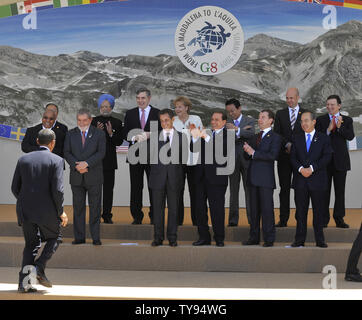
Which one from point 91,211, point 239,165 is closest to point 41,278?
point 91,211

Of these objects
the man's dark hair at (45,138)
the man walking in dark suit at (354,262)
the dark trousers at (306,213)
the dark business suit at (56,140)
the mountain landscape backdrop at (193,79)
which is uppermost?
the mountain landscape backdrop at (193,79)

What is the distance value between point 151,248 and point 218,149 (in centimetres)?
112

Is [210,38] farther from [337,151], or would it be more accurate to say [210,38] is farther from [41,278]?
[41,278]

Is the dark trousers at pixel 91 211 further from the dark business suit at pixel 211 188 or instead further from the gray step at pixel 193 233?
the dark business suit at pixel 211 188

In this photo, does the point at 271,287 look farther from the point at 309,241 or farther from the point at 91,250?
the point at 91,250

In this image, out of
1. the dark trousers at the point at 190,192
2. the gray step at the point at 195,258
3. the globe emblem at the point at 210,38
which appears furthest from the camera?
the globe emblem at the point at 210,38

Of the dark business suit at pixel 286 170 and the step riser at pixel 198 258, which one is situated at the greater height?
the dark business suit at pixel 286 170

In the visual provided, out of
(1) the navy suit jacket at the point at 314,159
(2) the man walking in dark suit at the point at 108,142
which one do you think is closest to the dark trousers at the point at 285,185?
(1) the navy suit jacket at the point at 314,159

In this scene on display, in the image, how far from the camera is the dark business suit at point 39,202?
5.18 m

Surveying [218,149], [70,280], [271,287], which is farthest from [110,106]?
[271,287]

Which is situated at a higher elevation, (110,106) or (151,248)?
(110,106)

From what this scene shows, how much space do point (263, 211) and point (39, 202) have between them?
217 cm

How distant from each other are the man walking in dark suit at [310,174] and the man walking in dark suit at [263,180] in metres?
0.22

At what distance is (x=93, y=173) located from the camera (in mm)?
6344
